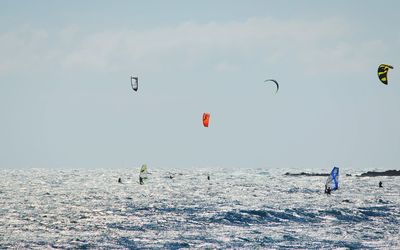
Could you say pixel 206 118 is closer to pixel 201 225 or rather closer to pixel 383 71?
pixel 201 225

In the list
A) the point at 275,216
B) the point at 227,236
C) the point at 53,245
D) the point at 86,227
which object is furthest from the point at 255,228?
the point at 53,245

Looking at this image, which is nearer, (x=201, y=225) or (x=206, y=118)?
(x=201, y=225)

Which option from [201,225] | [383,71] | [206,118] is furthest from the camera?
[206,118]

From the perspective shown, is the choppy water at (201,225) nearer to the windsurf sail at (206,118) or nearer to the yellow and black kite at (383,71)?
the windsurf sail at (206,118)

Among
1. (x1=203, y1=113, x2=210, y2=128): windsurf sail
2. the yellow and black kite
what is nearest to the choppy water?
(x1=203, y1=113, x2=210, y2=128): windsurf sail

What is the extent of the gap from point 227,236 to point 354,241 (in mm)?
6259

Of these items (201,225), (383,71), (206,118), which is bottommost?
(201,225)

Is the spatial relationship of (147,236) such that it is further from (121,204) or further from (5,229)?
(121,204)

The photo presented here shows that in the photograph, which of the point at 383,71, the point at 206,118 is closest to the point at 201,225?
the point at 383,71

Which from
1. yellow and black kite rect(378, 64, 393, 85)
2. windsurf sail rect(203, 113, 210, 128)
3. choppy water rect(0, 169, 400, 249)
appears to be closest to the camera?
choppy water rect(0, 169, 400, 249)

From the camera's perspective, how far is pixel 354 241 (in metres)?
29.4

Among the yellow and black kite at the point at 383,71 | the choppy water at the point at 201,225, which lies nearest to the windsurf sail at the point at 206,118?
the choppy water at the point at 201,225

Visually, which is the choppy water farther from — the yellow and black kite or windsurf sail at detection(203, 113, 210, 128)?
the yellow and black kite

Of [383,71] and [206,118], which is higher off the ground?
[383,71]
